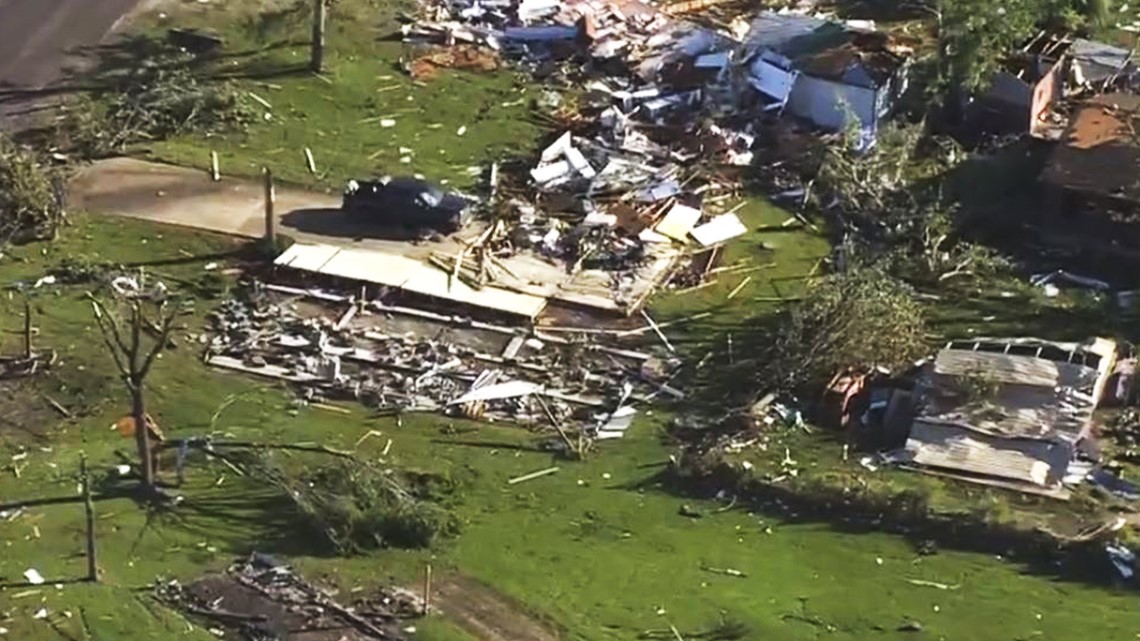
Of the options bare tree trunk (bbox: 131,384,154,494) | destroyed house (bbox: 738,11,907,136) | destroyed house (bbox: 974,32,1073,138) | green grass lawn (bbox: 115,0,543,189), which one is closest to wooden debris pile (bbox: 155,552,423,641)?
bare tree trunk (bbox: 131,384,154,494)

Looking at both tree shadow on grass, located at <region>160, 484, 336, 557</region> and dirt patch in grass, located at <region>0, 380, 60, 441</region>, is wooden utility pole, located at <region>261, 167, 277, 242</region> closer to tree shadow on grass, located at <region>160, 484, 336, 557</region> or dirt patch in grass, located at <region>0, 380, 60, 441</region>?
dirt patch in grass, located at <region>0, 380, 60, 441</region>

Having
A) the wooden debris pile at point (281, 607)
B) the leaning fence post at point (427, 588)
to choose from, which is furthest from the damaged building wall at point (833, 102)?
the wooden debris pile at point (281, 607)

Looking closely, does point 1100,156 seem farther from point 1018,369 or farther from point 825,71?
point 1018,369

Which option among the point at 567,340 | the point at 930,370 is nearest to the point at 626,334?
the point at 567,340

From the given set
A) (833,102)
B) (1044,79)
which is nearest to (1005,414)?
(833,102)

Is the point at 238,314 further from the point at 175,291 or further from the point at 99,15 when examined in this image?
the point at 99,15

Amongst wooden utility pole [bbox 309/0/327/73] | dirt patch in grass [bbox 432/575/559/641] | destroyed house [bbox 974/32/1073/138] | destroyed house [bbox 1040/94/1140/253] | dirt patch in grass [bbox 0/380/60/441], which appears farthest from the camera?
wooden utility pole [bbox 309/0/327/73]

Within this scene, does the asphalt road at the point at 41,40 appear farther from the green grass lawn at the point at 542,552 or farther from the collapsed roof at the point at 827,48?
the collapsed roof at the point at 827,48
